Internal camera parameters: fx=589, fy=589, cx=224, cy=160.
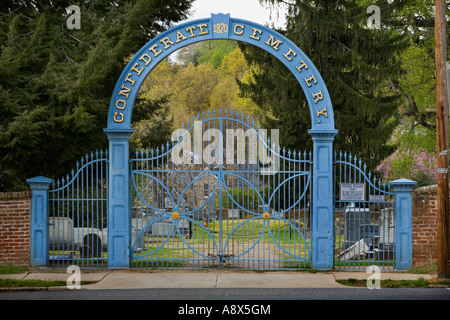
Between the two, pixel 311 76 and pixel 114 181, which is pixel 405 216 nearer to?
pixel 311 76

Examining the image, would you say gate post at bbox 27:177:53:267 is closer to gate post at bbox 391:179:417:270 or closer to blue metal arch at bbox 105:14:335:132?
blue metal arch at bbox 105:14:335:132

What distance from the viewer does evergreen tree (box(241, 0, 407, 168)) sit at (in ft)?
72.9

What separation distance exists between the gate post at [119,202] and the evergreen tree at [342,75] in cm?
1091

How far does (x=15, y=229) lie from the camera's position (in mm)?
12797

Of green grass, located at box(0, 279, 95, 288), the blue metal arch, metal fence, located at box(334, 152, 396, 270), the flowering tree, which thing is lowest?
green grass, located at box(0, 279, 95, 288)

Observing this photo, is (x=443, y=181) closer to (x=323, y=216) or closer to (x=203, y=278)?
(x=323, y=216)

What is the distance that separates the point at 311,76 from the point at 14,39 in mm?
7050

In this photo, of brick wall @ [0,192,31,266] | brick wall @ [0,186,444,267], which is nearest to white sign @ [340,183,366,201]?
brick wall @ [0,186,444,267]

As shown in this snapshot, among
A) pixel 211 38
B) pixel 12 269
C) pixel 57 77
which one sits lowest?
pixel 12 269

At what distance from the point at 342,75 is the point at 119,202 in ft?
42.8

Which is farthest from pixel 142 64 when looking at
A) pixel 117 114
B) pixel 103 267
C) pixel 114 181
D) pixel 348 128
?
pixel 348 128

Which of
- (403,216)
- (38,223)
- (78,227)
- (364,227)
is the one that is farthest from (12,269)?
(403,216)

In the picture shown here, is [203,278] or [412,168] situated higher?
[412,168]

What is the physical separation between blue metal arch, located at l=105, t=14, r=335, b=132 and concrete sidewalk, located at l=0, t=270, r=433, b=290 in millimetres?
3257
